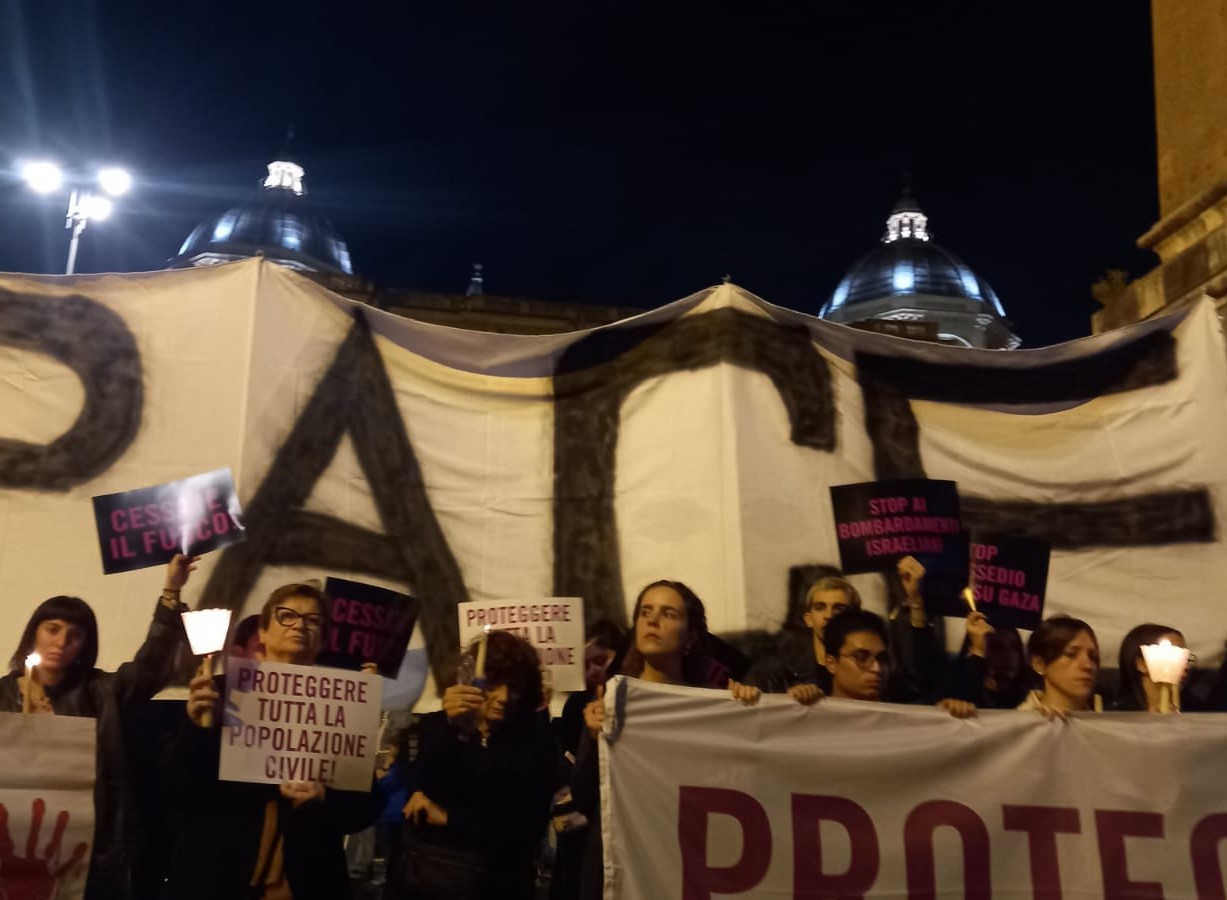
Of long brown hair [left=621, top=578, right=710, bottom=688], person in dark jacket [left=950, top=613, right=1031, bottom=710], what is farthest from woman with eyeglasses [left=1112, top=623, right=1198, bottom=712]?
long brown hair [left=621, top=578, right=710, bottom=688]

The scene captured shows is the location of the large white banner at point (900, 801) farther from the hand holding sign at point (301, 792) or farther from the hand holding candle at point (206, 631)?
the hand holding candle at point (206, 631)

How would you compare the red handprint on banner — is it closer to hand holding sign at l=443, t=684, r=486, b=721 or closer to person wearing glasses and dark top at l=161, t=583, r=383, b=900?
person wearing glasses and dark top at l=161, t=583, r=383, b=900

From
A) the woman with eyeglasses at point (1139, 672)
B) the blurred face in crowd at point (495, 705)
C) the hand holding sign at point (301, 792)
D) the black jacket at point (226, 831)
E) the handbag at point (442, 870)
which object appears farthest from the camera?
the woman with eyeglasses at point (1139, 672)

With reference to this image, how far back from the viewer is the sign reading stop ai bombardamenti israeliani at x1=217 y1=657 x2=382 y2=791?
3283 mm

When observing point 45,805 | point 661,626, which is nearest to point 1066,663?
point 661,626

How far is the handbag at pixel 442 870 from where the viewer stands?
136 inches

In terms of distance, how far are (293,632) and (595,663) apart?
142cm

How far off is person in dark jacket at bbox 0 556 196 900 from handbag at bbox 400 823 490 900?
91cm

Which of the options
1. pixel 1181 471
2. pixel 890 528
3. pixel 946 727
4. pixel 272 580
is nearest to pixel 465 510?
pixel 272 580

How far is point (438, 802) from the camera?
3520 mm

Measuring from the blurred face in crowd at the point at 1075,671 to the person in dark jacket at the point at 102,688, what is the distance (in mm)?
2752

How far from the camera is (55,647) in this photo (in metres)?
3.82

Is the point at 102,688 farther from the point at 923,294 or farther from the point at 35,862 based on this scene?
the point at 923,294

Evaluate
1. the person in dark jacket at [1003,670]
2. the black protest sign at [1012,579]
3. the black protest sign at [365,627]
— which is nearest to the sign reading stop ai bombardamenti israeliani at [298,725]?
the black protest sign at [365,627]
